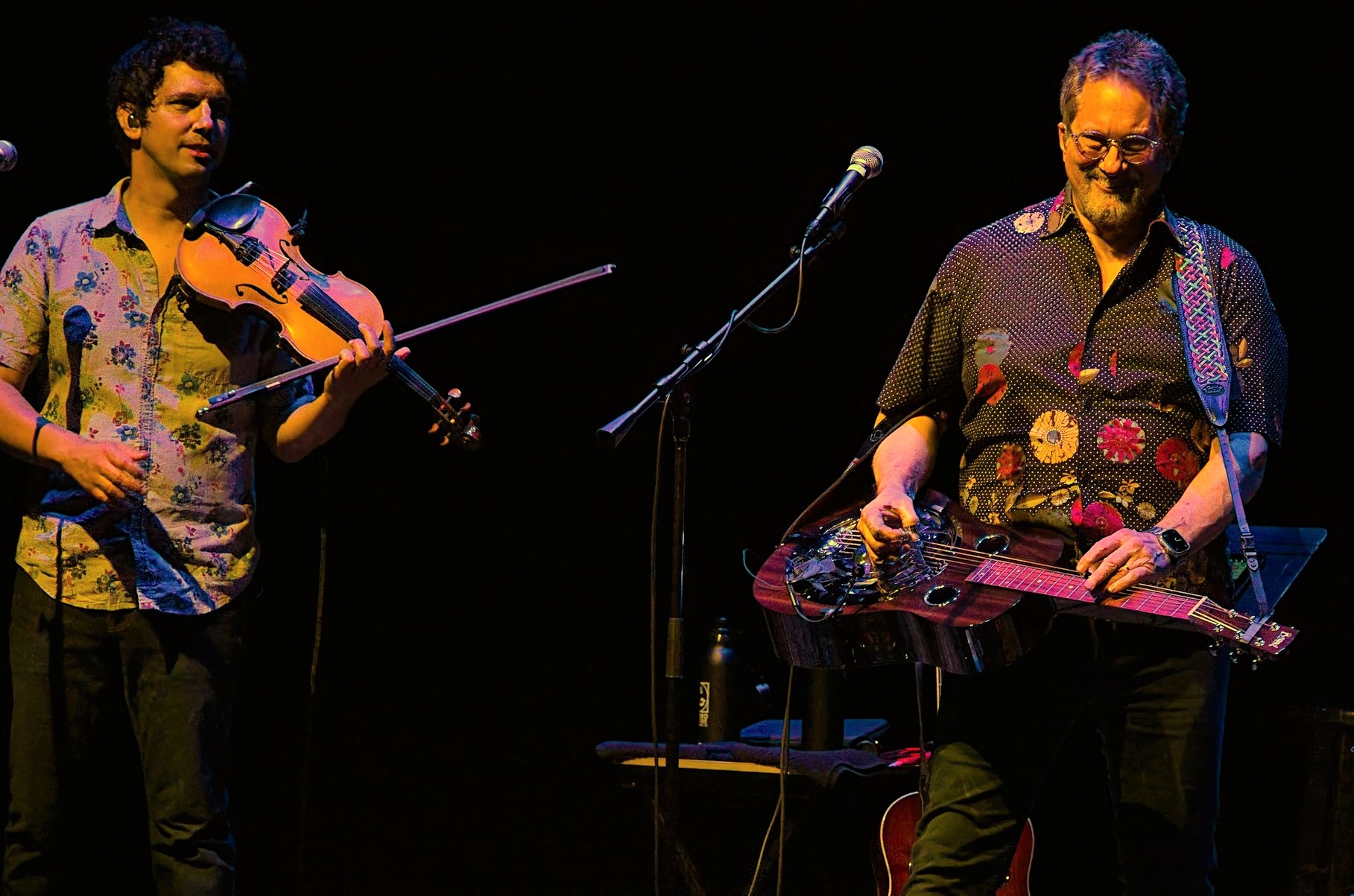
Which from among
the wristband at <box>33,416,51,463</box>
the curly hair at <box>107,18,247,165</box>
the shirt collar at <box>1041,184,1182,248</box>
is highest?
the curly hair at <box>107,18,247,165</box>

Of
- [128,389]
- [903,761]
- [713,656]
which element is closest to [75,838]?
[128,389]

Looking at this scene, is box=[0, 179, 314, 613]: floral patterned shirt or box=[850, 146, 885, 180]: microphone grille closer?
box=[0, 179, 314, 613]: floral patterned shirt

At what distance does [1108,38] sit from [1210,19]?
1219 mm

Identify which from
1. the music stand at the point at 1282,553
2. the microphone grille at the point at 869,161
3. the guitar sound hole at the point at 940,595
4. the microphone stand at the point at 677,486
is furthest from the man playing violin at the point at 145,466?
the music stand at the point at 1282,553

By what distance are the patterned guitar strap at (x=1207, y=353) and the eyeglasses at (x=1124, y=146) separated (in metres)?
0.15

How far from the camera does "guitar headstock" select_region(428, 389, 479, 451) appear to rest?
2.65 m

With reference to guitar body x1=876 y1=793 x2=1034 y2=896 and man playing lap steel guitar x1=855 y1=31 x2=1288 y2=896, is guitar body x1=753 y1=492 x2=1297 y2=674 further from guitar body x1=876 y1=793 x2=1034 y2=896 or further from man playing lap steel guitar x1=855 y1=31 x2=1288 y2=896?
guitar body x1=876 y1=793 x2=1034 y2=896

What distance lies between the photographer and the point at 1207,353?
227 centimetres

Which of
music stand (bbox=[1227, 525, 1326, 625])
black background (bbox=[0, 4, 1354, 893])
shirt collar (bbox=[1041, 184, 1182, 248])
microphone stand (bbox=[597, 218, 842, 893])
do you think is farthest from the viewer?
black background (bbox=[0, 4, 1354, 893])

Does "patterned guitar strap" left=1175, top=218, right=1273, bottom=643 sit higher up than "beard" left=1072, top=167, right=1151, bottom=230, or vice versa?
"beard" left=1072, top=167, right=1151, bottom=230

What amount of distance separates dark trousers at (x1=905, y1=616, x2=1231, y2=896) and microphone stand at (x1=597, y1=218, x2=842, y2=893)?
51 centimetres

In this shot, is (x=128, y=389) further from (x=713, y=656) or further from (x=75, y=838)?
(x=713, y=656)

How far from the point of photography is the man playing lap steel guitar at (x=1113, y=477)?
2.19 metres

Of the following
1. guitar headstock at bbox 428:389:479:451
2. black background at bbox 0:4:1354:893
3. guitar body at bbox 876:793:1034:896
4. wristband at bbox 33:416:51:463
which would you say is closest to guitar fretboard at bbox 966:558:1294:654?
guitar headstock at bbox 428:389:479:451
